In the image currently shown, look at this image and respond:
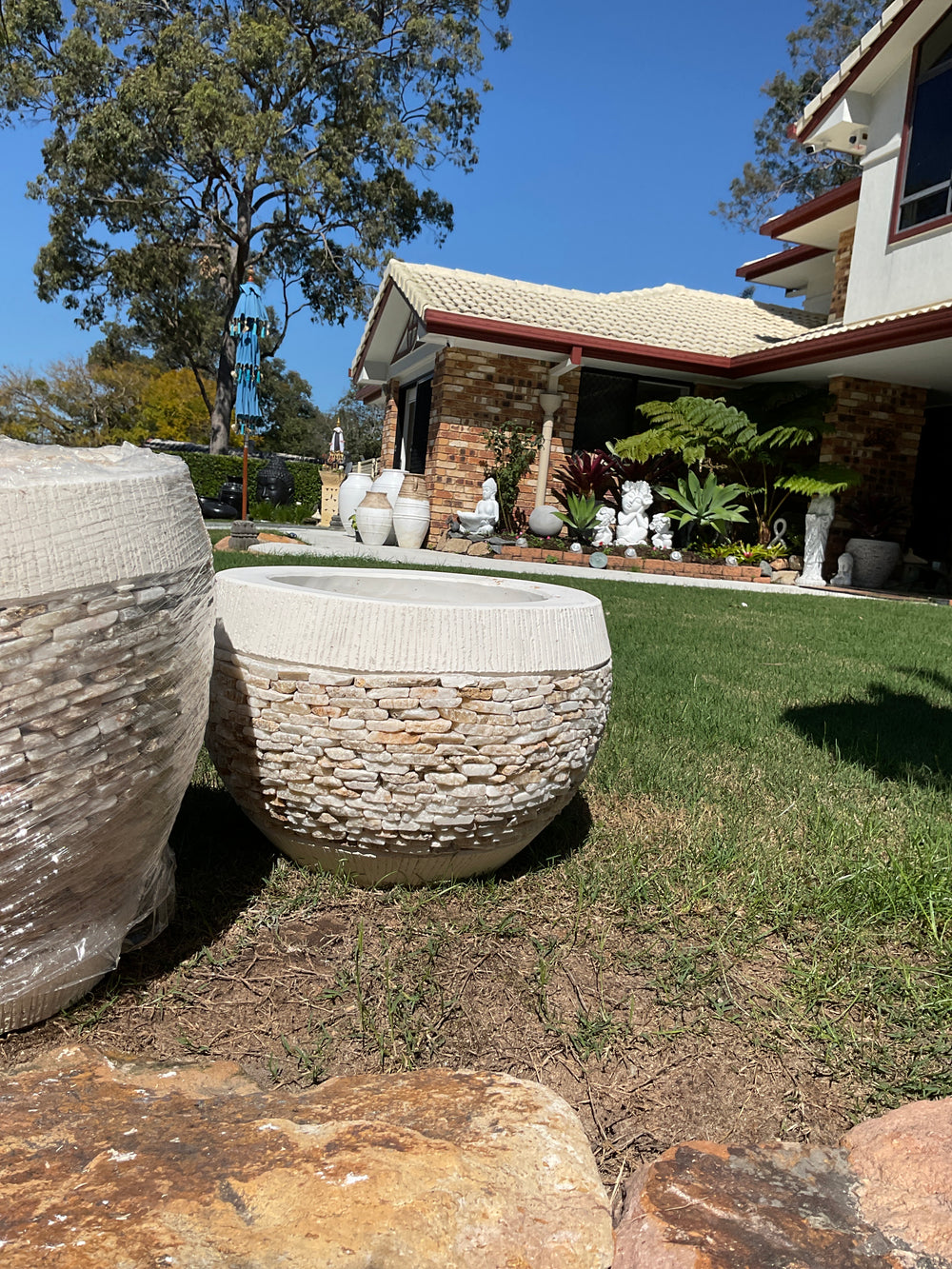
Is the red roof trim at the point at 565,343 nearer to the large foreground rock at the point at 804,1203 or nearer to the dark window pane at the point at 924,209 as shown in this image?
the dark window pane at the point at 924,209

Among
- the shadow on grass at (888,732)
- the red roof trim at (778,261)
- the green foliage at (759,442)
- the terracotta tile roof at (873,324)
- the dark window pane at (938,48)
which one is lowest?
the shadow on grass at (888,732)

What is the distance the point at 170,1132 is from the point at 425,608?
3.49 feet

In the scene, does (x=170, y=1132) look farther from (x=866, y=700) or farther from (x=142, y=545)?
(x=866, y=700)

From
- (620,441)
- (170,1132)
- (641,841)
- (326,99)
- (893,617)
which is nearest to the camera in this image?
(170,1132)

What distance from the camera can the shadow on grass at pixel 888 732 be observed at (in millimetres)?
3367

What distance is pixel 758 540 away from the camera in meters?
13.1

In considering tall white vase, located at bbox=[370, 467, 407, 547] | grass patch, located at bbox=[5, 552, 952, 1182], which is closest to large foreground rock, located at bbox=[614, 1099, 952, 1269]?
grass patch, located at bbox=[5, 552, 952, 1182]

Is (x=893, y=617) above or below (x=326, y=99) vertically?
below

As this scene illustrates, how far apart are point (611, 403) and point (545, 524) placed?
3241mm

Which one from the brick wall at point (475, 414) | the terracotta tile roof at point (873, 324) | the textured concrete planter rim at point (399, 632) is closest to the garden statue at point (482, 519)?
the brick wall at point (475, 414)

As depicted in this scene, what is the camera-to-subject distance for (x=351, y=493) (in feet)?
48.8

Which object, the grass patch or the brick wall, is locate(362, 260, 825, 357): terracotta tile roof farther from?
the grass patch

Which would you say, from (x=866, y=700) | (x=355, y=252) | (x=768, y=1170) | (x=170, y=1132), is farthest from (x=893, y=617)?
(x=355, y=252)

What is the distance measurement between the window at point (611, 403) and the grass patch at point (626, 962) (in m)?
11.6
